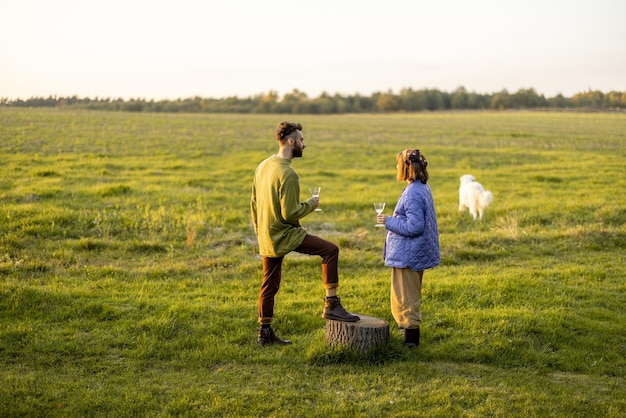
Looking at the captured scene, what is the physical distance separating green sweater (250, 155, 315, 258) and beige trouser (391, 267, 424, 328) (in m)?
1.29

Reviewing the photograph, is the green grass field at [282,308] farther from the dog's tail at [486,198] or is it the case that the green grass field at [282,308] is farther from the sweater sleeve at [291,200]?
the sweater sleeve at [291,200]

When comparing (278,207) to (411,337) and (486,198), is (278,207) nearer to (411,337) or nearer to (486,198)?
(411,337)

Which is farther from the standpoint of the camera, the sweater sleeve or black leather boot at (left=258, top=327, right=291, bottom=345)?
black leather boot at (left=258, top=327, right=291, bottom=345)

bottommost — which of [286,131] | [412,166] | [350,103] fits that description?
[412,166]

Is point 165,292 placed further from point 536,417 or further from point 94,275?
point 536,417

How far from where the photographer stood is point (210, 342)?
7.14m

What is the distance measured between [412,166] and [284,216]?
1586 mm

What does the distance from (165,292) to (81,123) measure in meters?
33.9

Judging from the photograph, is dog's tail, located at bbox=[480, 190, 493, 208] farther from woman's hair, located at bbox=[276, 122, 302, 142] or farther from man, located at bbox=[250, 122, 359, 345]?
woman's hair, located at bbox=[276, 122, 302, 142]

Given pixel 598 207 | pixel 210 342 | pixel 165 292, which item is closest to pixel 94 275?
pixel 165 292

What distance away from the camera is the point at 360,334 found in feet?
21.4

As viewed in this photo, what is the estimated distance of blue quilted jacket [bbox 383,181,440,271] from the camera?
646 centimetres

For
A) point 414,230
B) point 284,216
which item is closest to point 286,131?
point 284,216

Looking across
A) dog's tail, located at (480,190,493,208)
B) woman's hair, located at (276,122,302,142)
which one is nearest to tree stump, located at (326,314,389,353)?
woman's hair, located at (276,122,302,142)
